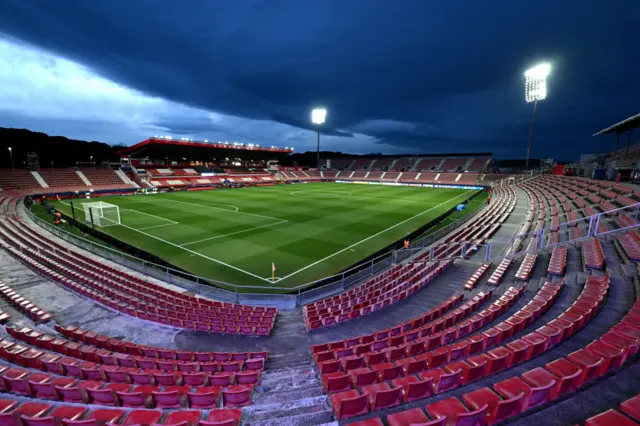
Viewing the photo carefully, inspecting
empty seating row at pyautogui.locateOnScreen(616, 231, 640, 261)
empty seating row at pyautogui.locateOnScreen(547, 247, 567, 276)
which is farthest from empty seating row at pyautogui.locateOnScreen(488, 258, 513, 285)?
empty seating row at pyautogui.locateOnScreen(616, 231, 640, 261)

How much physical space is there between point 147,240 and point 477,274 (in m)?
22.3

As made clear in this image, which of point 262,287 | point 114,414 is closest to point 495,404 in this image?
point 114,414

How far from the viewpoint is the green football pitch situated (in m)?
17.4

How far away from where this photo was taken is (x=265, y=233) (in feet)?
80.5

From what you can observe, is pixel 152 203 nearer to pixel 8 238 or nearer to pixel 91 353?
pixel 8 238

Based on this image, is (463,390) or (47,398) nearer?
(463,390)

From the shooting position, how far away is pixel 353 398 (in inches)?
167

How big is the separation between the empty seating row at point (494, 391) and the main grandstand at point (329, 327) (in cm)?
3

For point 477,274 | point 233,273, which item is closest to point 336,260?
point 233,273

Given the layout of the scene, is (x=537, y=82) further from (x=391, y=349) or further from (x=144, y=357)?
(x=144, y=357)

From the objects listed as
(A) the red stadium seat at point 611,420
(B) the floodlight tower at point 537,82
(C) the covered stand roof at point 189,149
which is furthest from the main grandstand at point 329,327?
(C) the covered stand roof at point 189,149

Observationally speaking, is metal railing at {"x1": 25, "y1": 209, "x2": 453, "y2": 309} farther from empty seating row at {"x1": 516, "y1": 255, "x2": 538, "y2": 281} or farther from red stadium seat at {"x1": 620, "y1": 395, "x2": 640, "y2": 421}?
red stadium seat at {"x1": 620, "y1": 395, "x2": 640, "y2": 421}

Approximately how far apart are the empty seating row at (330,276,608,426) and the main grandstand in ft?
0.09

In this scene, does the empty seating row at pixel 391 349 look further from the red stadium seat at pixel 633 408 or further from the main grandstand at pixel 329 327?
the red stadium seat at pixel 633 408
